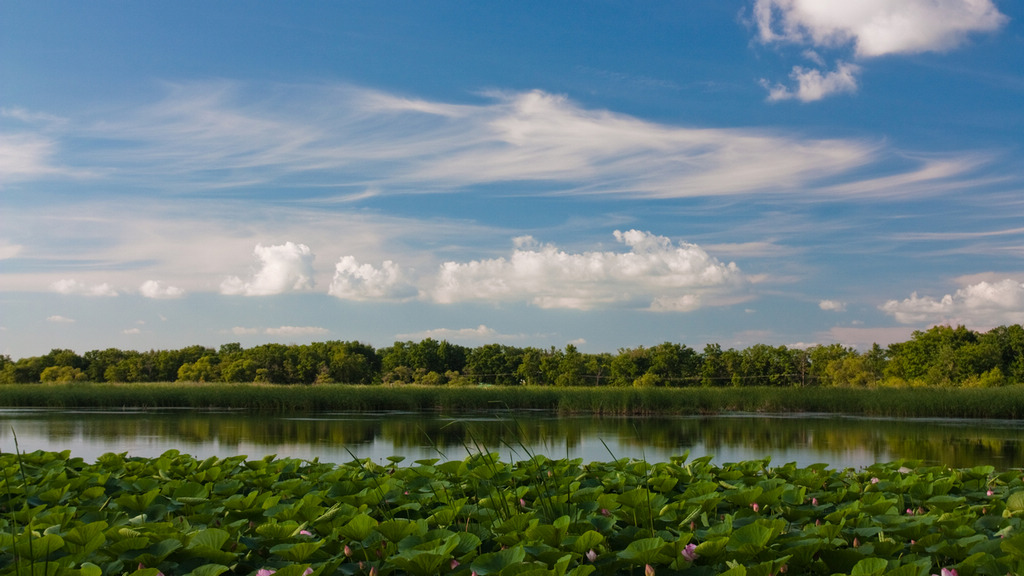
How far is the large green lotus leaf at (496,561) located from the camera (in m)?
1.79

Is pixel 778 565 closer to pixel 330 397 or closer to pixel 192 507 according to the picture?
pixel 192 507

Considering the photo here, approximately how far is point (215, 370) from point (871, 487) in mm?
54724

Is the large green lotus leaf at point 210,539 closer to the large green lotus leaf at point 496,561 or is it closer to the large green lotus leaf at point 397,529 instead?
the large green lotus leaf at point 397,529

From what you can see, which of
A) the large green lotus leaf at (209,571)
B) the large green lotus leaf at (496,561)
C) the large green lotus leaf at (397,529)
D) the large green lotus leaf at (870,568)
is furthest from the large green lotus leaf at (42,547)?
the large green lotus leaf at (870,568)

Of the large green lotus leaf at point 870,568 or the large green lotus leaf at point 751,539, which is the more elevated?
the large green lotus leaf at point 751,539

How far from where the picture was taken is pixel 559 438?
14.3 metres

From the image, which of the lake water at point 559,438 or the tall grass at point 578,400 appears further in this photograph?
the tall grass at point 578,400

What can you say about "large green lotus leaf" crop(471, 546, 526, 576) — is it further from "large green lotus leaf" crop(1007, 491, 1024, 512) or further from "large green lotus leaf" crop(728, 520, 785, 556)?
"large green lotus leaf" crop(1007, 491, 1024, 512)

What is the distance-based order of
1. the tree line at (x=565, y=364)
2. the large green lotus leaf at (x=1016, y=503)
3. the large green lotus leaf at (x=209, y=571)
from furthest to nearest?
the tree line at (x=565, y=364), the large green lotus leaf at (x=1016, y=503), the large green lotus leaf at (x=209, y=571)

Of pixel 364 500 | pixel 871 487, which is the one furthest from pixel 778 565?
pixel 871 487

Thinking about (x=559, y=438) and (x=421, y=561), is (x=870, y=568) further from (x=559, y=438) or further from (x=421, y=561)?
(x=559, y=438)

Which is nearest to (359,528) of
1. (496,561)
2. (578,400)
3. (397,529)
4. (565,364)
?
(397,529)

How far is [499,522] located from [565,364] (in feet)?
151

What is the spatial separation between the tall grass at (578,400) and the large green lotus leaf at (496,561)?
70.2ft
